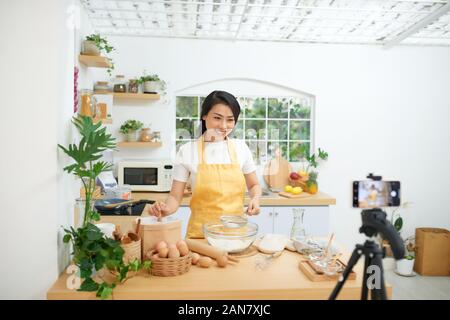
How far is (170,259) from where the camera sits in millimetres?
1141

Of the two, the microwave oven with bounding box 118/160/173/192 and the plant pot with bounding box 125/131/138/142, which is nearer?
the microwave oven with bounding box 118/160/173/192

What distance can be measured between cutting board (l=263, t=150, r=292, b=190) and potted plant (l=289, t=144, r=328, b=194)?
0.33 ft

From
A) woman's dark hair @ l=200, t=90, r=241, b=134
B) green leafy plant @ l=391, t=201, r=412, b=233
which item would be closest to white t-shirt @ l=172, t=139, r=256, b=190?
woman's dark hair @ l=200, t=90, r=241, b=134

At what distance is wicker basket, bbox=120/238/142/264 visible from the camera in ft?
3.78

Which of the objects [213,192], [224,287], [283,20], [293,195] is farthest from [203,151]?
[283,20]

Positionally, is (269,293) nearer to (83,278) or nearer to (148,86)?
(83,278)

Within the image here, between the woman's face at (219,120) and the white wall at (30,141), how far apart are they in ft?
1.76

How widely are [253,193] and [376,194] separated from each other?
86 centimetres

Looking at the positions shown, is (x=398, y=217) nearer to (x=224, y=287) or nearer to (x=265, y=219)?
(x=265, y=219)

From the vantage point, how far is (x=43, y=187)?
1203mm

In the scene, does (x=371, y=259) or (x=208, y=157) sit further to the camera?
(x=208, y=157)

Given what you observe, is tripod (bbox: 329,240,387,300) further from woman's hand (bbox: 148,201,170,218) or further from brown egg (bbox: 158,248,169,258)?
woman's hand (bbox: 148,201,170,218)

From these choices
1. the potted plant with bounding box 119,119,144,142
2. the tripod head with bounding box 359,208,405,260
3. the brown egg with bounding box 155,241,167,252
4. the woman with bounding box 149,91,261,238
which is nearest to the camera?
the tripod head with bounding box 359,208,405,260

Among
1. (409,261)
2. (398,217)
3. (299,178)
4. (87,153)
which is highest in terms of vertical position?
(87,153)
